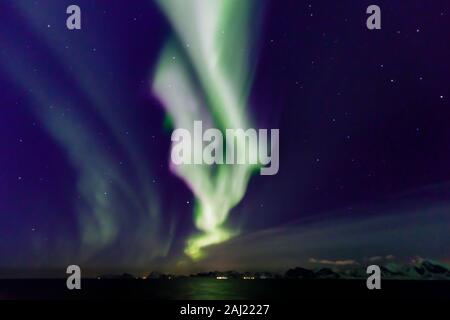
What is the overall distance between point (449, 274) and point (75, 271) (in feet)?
21.7

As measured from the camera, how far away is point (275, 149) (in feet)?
30.3

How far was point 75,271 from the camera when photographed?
9273 millimetres
